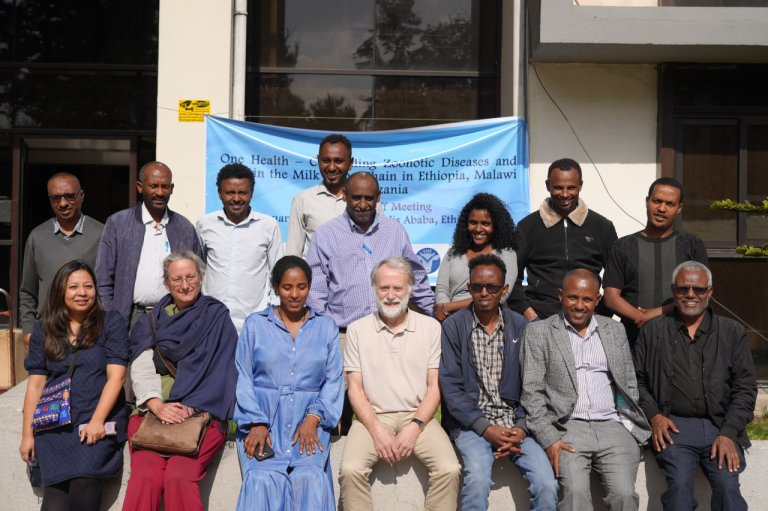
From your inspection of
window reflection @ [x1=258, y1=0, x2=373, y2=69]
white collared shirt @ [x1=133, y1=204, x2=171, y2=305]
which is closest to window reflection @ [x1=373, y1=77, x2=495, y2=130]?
window reflection @ [x1=258, y1=0, x2=373, y2=69]

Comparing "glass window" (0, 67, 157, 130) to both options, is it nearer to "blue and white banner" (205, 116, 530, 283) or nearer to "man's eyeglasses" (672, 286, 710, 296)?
"blue and white banner" (205, 116, 530, 283)

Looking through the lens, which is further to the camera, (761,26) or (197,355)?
(761,26)

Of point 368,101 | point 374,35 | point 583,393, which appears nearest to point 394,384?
point 583,393

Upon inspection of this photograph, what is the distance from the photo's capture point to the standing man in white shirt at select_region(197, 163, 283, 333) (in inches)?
220

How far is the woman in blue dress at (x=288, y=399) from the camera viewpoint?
459 centimetres

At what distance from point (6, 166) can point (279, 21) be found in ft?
10.4

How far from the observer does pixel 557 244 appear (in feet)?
18.3

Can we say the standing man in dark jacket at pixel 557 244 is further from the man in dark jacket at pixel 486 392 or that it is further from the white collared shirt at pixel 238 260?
the white collared shirt at pixel 238 260

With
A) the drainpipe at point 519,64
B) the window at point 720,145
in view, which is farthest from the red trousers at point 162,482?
the window at point 720,145

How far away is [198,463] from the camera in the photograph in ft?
15.4

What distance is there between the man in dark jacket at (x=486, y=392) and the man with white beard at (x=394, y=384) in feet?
0.27

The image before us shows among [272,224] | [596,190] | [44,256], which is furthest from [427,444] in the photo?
[596,190]

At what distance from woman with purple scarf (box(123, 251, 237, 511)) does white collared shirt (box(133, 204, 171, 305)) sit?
0.45m

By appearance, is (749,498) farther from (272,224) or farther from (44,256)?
(44,256)
